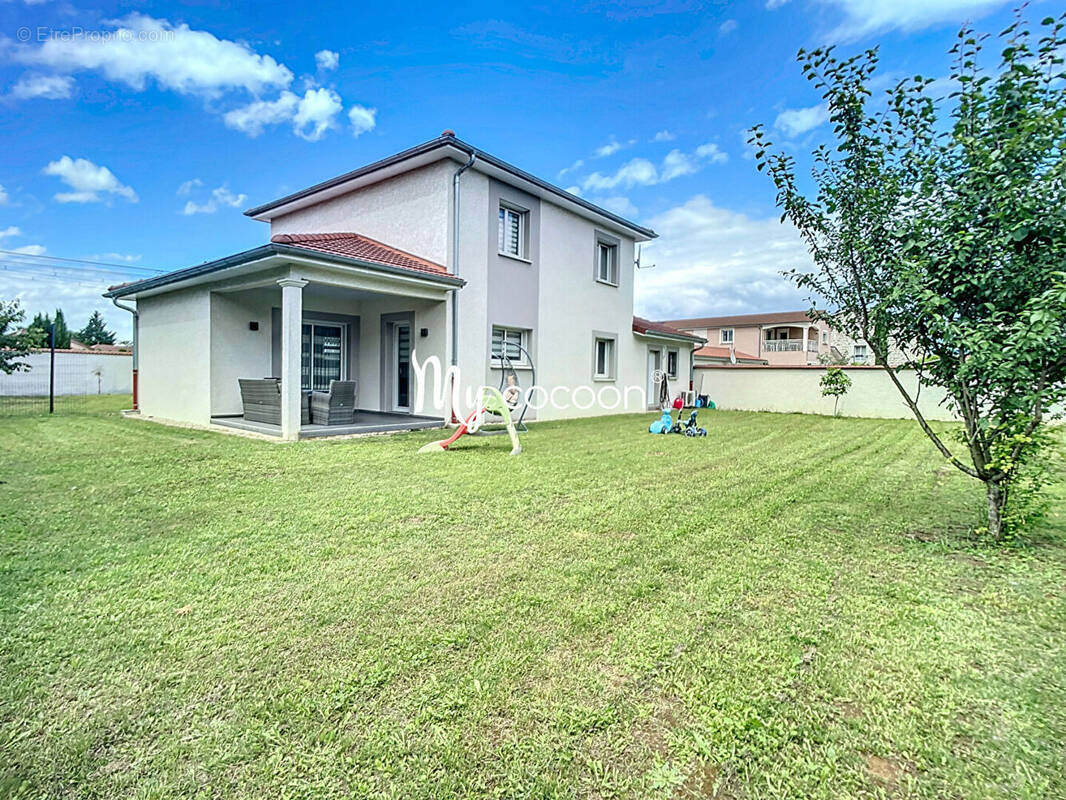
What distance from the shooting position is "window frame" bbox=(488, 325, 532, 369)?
1262cm

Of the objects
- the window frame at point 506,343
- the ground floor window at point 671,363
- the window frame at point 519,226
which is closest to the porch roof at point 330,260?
the window frame at point 506,343

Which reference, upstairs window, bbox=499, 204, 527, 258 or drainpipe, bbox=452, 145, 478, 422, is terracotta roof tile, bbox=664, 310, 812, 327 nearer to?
upstairs window, bbox=499, 204, 527, 258

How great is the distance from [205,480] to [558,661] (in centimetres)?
547

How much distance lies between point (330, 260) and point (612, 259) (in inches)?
388

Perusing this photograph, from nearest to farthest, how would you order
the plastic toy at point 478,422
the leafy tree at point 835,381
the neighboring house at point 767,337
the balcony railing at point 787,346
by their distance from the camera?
the leafy tree at point 835,381 → the plastic toy at point 478,422 → the neighboring house at point 767,337 → the balcony railing at point 787,346

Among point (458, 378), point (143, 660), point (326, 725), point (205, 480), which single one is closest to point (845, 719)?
point (326, 725)

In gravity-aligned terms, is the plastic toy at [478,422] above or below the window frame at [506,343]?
below

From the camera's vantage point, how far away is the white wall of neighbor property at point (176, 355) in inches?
448

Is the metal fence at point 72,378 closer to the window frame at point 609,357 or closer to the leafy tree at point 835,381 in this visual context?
the window frame at point 609,357

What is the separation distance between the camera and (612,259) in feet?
54.6

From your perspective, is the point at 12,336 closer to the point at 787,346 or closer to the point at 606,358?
the point at 606,358

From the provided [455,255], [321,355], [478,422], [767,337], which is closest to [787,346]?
[767,337]

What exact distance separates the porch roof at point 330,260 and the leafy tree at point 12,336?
3.23 m

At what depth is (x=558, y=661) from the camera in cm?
251
